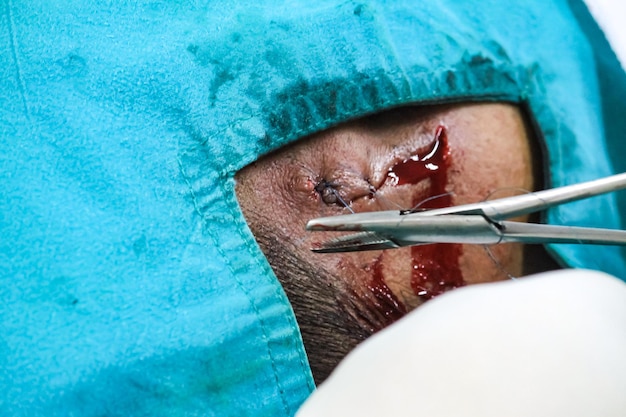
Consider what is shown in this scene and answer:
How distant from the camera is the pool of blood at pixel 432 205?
32.3 inches

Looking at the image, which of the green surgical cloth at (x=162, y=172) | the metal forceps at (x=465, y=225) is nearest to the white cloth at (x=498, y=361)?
the metal forceps at (x=465, y=225)

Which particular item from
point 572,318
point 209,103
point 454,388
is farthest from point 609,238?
point 209,103

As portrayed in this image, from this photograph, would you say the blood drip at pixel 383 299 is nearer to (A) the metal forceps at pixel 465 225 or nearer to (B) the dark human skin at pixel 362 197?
(B) the dark human skin at pixel 362 197

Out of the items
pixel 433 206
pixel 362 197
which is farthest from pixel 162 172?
pixel 433 206

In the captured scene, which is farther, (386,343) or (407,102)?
(407,102)

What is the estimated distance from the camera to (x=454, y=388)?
1.81ft

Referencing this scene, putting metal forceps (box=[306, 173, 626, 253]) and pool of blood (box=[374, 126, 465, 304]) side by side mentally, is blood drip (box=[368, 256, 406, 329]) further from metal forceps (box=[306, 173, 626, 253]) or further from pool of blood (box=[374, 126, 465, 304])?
metal forceps (box=[306, 173, 626, 253])

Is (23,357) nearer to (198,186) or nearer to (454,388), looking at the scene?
(198,186)

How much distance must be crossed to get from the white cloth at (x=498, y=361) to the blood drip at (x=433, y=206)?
0.20 meters

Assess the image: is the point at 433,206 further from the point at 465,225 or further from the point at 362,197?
the point at 465,225

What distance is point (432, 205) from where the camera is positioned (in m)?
0.84

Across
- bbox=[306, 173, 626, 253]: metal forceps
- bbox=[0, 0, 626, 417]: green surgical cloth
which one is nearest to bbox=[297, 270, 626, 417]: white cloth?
bbox=[306, 173, 626, 253]: metal forceps

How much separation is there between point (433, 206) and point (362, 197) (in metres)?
0.10

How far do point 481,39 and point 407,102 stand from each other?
179mm
